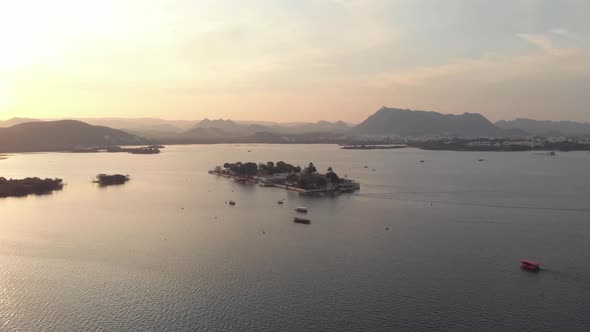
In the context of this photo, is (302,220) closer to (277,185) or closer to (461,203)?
(461,203)

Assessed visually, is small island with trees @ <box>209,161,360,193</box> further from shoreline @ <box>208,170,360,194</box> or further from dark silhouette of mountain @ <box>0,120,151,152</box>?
dark silhouette of mountain @ <box>0,120,151,152</box>

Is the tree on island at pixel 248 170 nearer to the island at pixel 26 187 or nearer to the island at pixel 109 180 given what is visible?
the island at pixel 109 180

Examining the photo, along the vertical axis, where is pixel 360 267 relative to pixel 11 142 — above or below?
below

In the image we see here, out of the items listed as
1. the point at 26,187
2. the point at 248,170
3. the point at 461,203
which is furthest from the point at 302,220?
the point at 26,187

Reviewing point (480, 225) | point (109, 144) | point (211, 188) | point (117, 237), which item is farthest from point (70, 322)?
point (109, 144)

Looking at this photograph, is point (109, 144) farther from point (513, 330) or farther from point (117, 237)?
point (513, 330)
